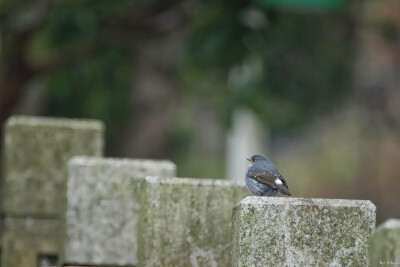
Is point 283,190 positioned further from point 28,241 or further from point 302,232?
point 28,241

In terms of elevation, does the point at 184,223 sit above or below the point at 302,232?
above

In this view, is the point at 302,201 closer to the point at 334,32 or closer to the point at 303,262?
Result: the point at 303,262

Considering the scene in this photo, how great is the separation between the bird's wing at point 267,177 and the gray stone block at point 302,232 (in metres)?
0.97

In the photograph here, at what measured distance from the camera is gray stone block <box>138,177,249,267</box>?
5121 mm

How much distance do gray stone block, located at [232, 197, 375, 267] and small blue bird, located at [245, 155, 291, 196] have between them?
934mm

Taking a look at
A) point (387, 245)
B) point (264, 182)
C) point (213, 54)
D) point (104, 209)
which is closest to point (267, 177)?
point (264, 182)

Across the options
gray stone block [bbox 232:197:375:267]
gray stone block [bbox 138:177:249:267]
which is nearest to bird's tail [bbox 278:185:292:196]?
gray stone block [bbox 138:177:249:267]

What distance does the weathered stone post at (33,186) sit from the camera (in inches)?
268

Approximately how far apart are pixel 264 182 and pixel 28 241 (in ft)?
5.91

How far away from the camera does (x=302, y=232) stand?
14.2 feet

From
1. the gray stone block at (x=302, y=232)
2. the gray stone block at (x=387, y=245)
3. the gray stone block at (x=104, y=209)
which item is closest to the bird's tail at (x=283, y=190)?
the gray stone block at (x=104, y=209)

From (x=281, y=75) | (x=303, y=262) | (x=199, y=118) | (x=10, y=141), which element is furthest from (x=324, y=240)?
(x=199, y=118)

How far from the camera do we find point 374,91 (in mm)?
20734

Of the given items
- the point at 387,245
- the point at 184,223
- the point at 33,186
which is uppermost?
the point at 33,186
